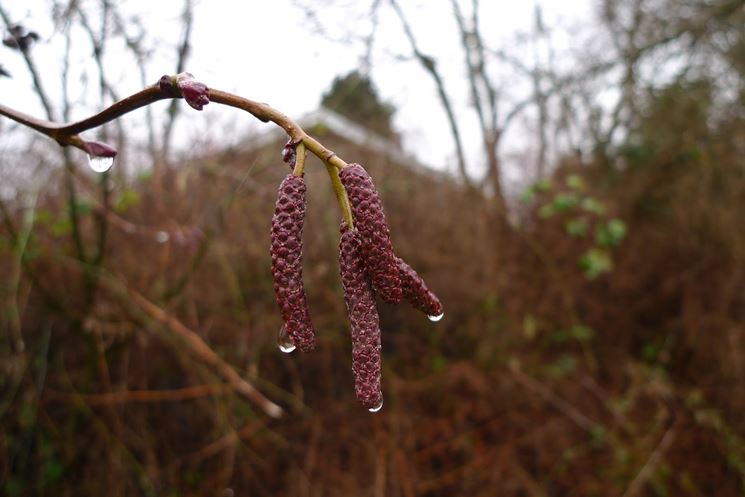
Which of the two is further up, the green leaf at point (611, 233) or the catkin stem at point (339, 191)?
the green leaf at point (611, 233)

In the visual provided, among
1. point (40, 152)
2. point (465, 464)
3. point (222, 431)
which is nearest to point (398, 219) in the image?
point (465, 464)

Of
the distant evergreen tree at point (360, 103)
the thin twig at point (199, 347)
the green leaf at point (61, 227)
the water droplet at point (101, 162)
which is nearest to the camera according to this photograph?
the water droplet at point (101, 162)

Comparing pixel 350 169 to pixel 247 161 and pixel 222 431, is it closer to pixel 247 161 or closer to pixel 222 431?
pixel 222 431

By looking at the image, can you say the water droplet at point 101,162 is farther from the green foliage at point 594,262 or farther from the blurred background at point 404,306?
the green foliage at point 594,262

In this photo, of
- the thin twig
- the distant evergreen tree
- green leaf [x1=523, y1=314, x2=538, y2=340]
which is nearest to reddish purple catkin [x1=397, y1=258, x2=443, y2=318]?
the thin twig

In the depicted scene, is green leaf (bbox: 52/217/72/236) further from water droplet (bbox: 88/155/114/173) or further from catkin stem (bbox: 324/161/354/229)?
catkin stem (bbox: 324/161/354/229)

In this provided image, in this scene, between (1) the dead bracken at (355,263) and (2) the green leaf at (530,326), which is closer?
(1) the dead bracken at (355,263)

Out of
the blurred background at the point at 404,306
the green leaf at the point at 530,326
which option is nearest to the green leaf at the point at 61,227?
the blurred background at the point at 404,306
